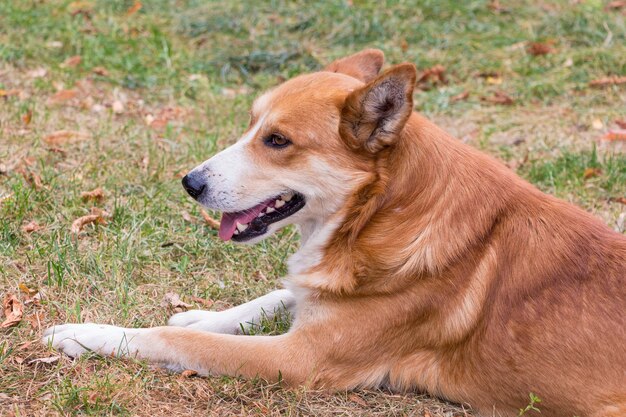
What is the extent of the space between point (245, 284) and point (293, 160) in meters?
1.14

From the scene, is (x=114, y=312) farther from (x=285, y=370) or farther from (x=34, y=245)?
(x=285, y=370)

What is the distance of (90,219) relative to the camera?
478 centimetres

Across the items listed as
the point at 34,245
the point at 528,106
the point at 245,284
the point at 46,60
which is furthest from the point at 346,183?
the point at 46,60

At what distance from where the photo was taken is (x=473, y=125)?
22.6 ft

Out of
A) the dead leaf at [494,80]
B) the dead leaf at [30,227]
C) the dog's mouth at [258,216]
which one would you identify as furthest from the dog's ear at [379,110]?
the dead leaf at [494,80]

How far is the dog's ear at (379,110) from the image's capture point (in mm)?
3299

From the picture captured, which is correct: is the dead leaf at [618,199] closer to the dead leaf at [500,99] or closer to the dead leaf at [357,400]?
the dead leaf at [500,99]

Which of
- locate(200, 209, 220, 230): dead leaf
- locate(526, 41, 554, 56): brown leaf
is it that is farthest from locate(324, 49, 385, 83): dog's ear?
locate(526, 41, 554, 56): brown leaf

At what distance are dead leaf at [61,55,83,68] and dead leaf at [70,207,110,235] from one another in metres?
2.91

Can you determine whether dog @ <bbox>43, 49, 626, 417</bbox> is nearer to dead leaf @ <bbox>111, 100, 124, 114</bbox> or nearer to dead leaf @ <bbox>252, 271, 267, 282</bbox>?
dead leaf @ <bbox>252, 271, 267, 282</bbox>

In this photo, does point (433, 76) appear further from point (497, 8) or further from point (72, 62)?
point (72, 62)

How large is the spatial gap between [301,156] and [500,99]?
4.20m

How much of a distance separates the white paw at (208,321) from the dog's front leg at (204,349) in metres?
0.37

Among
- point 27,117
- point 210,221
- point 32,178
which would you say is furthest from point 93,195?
point 27,117
